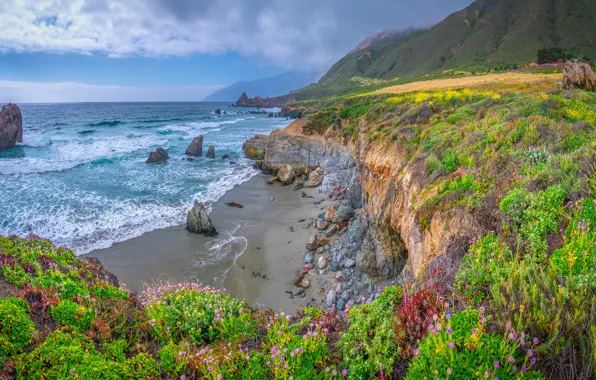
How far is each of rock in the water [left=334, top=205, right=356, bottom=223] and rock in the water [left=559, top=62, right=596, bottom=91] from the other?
12868 millimetres

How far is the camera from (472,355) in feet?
8.07

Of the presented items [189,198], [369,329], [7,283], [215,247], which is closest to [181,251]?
[215,247]

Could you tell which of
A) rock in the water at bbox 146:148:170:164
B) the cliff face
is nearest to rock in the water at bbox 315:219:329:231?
the cliff face

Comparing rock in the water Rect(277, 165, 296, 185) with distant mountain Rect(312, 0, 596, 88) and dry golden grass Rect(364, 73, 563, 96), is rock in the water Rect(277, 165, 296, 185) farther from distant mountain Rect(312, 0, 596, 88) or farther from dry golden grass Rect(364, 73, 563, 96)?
distant mountain Rect(312, 0, 596, 88)

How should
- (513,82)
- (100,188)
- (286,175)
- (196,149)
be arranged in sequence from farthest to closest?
(196,149) → (286,175) → (100,188) → (513,82)

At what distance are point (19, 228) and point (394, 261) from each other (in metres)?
22.1

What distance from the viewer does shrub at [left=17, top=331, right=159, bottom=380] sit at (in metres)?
3.20

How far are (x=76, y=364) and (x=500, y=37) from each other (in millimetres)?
117041

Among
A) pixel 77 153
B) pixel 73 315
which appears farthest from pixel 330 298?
pixel 77 153

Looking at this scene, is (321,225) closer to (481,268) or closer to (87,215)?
(481,268)

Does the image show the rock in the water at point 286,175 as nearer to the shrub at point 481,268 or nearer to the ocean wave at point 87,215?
the ocean wave at point 87,215

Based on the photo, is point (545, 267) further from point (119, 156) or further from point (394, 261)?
point (119, 156)

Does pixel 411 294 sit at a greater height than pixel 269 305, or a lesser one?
greater

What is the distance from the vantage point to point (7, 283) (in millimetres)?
5406
